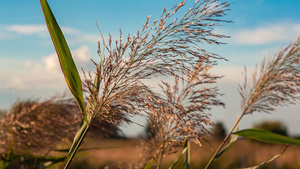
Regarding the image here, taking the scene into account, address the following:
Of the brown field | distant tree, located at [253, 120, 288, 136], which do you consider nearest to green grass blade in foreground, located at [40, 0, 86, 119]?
the brown field

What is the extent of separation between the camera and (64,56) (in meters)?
1.47

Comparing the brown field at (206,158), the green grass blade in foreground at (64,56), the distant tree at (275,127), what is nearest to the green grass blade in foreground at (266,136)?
the green grass blade in foreground at (64,56)

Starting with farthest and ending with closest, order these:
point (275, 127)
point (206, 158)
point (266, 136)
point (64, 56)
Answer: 1. point (275, 127)
2. point (206, 158)
3. point (266, 136)
4. point (64, 56)

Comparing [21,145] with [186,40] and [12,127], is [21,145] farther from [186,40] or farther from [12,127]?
[186,40]

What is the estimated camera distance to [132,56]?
4.56ft

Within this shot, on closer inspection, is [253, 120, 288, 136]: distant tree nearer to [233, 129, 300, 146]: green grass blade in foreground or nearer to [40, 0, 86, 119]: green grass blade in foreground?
[233, 129, 300, 146]: green grass blade in foreground

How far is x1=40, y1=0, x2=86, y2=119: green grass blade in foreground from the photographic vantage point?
145 cm

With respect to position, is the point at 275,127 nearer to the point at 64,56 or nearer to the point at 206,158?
the point at 206,158

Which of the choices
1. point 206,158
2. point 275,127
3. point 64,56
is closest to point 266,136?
point 64,56

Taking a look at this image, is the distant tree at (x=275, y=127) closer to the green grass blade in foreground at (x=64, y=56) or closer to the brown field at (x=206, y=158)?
the brown field at (x=206, y=158)

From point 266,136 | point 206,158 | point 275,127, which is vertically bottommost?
point 206,158

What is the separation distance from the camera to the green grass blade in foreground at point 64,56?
57.2 inches

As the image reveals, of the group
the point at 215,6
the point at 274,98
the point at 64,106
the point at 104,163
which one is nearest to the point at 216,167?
the point at 104,163

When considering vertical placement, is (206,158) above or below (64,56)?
below
